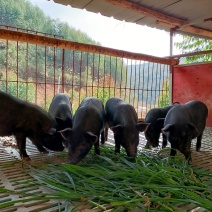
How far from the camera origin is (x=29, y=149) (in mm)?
3082

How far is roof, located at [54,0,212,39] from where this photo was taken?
405 cm

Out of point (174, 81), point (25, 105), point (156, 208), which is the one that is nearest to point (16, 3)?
point (174, 81)

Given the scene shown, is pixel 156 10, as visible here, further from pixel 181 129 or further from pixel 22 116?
pixel 22 116

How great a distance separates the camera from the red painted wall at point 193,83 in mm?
5258

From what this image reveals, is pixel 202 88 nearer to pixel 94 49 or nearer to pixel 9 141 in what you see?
pixel 94 49

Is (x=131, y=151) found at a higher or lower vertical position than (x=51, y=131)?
lower

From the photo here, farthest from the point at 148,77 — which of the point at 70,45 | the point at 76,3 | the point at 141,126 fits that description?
the point at 141,126

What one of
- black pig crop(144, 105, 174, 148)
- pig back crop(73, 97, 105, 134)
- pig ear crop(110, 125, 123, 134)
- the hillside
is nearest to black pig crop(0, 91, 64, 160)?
pig back crop(73, 97, 105, 134)

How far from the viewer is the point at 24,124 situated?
2795 mm

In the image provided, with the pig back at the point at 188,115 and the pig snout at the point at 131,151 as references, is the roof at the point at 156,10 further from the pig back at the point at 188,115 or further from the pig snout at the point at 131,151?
the pig snout at the point at 131,151

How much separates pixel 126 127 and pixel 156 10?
2.66 m

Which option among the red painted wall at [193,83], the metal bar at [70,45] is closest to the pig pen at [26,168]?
the metal bar at [70,45]

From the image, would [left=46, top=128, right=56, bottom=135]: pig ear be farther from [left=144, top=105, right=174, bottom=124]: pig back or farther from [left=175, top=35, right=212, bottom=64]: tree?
[left=175, top=35, right=212, bottom=64]: tree

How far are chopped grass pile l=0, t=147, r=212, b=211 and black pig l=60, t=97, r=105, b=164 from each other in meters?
0.33
